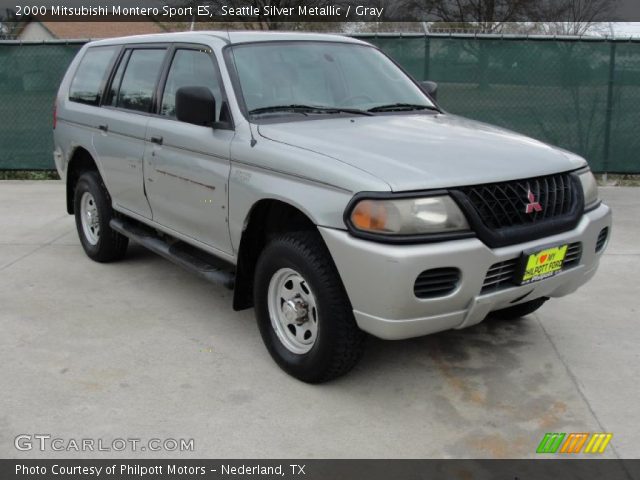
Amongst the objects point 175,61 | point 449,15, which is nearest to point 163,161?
point 175,61

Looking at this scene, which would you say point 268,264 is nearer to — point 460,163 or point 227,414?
point 227,414

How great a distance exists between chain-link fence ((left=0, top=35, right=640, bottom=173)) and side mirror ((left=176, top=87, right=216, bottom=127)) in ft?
19.5

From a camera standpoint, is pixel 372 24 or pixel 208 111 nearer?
pixel 208 111

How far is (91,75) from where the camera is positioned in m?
5.88

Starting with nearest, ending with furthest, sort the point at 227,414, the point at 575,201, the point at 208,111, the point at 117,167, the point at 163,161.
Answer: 1. the point at 227,414
2. the point at 575,201
3. the point at 208,111
4. the point at 163,161
5. the point at 117,167

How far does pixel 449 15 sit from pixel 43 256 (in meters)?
24.1

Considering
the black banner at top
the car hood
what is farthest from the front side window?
the black banner at top

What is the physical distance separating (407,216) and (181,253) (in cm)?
220

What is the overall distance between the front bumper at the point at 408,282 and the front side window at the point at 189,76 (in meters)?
1.56

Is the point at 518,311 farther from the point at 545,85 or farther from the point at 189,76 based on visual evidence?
the point at 545,85

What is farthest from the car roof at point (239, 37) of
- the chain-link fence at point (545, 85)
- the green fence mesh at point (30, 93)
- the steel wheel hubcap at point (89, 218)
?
the green fence mesh at point (30, 93)

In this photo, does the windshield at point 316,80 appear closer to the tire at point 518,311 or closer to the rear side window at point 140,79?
the rear side window at point 140,79

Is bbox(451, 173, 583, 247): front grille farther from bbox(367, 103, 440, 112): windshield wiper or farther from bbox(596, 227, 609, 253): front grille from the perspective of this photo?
bbox(367, 103, 440, 112): windshield wiper

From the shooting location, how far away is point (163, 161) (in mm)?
4613
